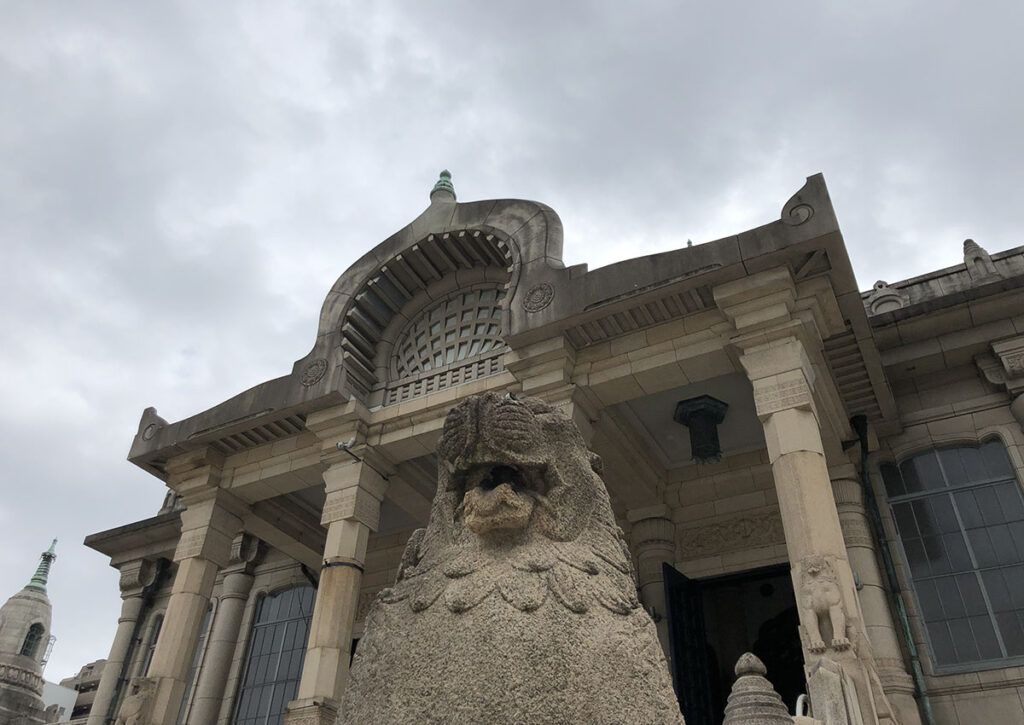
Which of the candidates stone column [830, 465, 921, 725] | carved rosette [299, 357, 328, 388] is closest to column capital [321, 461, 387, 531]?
carved rosette [299, 357, 328, 388]

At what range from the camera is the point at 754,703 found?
528 cm

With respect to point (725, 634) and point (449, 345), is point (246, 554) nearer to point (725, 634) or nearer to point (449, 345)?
point (449, 345)

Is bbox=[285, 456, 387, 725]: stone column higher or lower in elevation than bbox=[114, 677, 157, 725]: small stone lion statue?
higher

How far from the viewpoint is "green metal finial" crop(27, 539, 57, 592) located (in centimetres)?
2834

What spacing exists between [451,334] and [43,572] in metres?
25.8

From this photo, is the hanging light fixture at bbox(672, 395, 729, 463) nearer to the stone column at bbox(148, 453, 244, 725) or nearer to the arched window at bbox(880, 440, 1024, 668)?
the arched window at bbox(880, 440, 1024, 668)

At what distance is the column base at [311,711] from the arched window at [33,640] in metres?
21.6

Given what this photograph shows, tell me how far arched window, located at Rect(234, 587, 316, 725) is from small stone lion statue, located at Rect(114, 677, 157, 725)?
3847mm

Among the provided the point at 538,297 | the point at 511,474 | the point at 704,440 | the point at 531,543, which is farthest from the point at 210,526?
the point at 531,543

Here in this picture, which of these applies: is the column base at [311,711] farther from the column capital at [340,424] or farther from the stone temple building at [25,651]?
the stone temple building at [25,651]

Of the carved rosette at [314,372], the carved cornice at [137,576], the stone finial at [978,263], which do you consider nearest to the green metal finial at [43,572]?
the carved cornice at [137,576]

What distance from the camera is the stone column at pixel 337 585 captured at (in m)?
9.55

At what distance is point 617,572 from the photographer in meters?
3.02

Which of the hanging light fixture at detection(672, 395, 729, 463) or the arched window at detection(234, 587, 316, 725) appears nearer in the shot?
the hanging light fixture at detection(672, 395, 729, 463)
